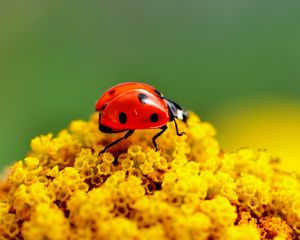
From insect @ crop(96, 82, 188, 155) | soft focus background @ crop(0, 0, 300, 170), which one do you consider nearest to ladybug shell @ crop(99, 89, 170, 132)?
insect @ crop(96, 82, 188, 155)

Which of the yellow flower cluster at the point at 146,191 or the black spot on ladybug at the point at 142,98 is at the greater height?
the black spot on ladybug at the point at 142,98

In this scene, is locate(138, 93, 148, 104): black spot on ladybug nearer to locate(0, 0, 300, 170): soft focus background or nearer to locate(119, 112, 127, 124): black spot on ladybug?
locate(119, 112, 127, 124): black spot on ladybug

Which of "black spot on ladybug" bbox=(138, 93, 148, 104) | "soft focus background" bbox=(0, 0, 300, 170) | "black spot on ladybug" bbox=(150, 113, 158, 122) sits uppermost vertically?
"black spot on ladybug" bbox=(138, 93, 148, 104)

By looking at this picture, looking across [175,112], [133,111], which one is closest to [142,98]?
[133,111]

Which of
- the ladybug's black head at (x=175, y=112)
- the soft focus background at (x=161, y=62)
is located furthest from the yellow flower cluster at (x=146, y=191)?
the soft focus background at (x=161, y=62)

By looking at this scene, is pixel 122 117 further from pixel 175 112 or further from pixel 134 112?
pixel 175 112

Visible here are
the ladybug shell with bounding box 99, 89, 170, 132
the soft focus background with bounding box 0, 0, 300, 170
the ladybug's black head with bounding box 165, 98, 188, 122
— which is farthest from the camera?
the soft focus background with bounding box 0, 0, 300, 170

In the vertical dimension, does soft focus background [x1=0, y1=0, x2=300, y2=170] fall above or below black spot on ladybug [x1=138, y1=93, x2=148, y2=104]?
below

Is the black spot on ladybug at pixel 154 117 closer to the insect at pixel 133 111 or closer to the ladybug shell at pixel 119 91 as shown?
the insect at pixel 133 111
